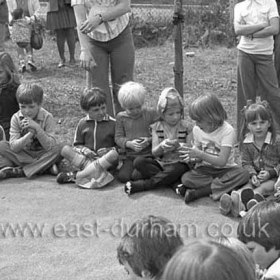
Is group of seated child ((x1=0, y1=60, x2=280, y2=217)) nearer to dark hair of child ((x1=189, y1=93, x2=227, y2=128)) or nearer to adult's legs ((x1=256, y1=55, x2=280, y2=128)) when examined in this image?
dark hair of child ((x1=189, y1=93, x2=227, y2=128))

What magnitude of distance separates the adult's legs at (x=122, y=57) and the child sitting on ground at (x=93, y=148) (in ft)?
0.97

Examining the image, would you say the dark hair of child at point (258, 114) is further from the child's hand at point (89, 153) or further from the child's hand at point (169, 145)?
the child's hand at point (89, 153)

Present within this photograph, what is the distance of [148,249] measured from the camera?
2.44m

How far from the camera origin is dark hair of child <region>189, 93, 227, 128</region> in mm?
4480

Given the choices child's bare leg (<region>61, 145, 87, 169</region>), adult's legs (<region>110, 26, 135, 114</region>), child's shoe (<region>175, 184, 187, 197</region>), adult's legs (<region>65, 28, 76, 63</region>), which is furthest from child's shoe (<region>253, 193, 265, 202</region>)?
adult's legs (<region>65, 28, 76, 63</region>)

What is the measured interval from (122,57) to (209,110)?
103cm

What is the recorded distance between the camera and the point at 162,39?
10883 mm

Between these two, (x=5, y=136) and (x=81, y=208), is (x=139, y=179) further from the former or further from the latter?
(x=5, y=136)

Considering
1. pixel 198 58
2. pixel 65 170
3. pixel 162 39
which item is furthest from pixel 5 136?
pixel 162 39

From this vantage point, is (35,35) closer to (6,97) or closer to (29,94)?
(6,97)

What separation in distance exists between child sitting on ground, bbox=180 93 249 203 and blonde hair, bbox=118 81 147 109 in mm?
495

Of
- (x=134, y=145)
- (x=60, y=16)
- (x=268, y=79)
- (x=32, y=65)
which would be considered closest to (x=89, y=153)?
(x=134, y=145)

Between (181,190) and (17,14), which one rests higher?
(17,14)

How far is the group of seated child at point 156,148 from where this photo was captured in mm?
4477
